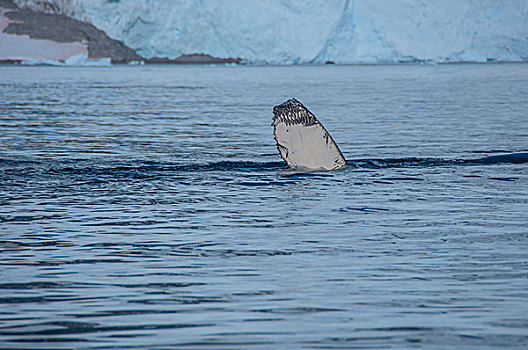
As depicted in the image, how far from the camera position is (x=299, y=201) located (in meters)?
9.25

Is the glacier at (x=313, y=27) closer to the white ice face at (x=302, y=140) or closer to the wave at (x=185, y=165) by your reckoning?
the wave at (x=185, y=165)

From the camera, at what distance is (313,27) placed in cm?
6650

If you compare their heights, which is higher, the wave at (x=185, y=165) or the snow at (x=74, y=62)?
the snow at (x=74, y=62)

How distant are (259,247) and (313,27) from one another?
201 ft

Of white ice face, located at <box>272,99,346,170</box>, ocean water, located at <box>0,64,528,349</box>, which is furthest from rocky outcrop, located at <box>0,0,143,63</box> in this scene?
white ice face, located at <box>272,99,346,170</box>

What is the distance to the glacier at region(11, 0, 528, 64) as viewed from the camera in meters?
65.1

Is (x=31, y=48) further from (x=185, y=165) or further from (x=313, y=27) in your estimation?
(x=185, y=165)

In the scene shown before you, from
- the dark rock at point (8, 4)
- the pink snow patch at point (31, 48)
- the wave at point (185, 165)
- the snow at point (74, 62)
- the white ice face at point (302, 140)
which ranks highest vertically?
the dark rock at point (8, 4)

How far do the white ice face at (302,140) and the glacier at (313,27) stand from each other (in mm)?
53630

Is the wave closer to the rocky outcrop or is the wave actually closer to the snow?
the rocky outcrop

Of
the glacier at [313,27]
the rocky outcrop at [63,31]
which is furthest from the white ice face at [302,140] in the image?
the rocky outcrop at [63,31]

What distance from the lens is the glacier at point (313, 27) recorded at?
214ft

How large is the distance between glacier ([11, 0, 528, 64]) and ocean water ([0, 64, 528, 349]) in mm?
50979

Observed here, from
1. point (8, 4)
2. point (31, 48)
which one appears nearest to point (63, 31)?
point (8, 4)
